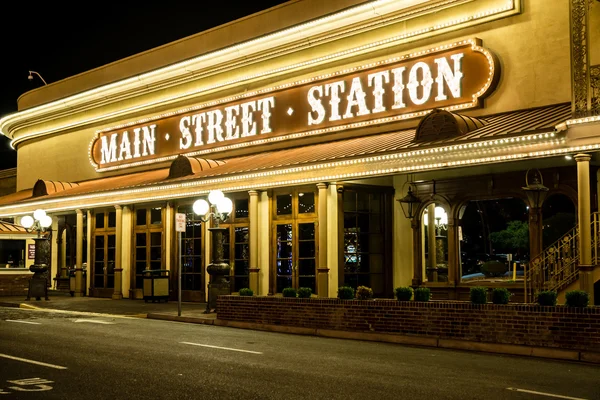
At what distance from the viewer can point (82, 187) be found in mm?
31031

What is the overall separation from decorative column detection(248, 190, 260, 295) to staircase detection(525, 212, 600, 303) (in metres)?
8.47

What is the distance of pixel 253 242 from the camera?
22953 millimetres

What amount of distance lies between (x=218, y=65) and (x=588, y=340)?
56.4ft

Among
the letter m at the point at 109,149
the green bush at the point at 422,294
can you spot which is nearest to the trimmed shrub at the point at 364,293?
the green bush at the point at 422,294

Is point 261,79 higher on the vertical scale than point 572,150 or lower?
higher

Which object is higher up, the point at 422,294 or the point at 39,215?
the point at 39,215

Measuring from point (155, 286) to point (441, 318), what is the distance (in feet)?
43.5

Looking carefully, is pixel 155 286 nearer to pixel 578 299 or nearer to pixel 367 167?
pixel 367 167

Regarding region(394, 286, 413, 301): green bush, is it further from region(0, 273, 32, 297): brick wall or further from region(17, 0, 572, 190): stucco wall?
region(0, 273, 32, 297): brick wall

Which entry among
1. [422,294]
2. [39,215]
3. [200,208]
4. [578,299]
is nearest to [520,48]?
[422,294]

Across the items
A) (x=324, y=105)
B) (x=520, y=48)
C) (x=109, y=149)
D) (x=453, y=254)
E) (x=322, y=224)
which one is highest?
(x=520, y=48)

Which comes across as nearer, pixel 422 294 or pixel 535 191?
pixel 422 294

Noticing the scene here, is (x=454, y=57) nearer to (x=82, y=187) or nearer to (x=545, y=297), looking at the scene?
(x=545, y=297)

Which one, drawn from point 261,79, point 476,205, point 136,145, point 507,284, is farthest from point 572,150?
point 136,145
